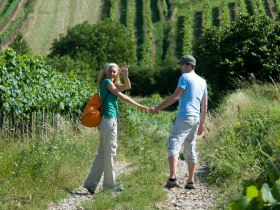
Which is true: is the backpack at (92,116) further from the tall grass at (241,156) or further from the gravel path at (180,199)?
the tall grass at (241,156)

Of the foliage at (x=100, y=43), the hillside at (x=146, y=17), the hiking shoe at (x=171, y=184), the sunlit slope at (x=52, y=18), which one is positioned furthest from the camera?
the hillside at (x=146, y=17)

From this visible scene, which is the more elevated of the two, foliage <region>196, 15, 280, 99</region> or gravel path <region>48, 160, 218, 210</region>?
foliage <region>196, 15, 280, 99</region>

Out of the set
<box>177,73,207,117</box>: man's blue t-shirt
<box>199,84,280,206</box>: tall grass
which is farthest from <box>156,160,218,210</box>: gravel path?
<box>177,73,207,117</box>: man's blue t-shirt

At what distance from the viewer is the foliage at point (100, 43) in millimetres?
65750

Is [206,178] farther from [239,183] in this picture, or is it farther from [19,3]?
[19,3]

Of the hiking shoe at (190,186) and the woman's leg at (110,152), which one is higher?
the woman's leg at (110,152)

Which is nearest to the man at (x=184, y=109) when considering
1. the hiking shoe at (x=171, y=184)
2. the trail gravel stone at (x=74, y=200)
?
the hiking shoe at (x=171, y=184)

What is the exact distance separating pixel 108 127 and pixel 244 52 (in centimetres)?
1810

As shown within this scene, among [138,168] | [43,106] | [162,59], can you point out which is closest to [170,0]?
[162,59]

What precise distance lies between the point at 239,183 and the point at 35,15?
66864mm

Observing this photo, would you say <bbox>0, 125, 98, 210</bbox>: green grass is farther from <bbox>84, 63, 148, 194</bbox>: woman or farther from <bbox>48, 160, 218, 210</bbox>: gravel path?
<bbox>84, 63, 148, 194</bbox>: woman

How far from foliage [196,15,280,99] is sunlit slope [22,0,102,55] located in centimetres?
4015

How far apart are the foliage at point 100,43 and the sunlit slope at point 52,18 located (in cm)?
196

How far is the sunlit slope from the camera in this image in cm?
6781
